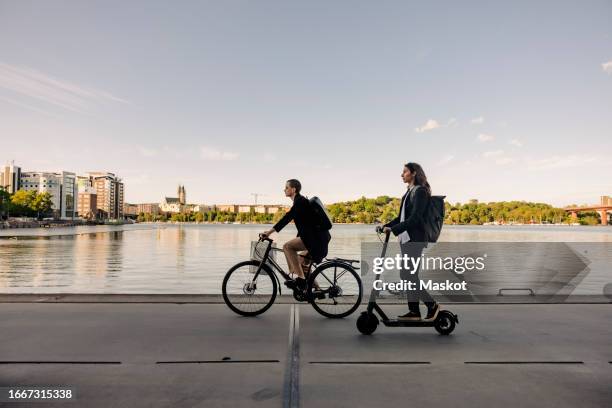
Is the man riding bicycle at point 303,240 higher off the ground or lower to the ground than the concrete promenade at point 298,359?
higher

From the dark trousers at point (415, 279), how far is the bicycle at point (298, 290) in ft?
3.38

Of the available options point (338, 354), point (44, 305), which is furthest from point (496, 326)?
point (44, 305)

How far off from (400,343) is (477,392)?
5.26 ft

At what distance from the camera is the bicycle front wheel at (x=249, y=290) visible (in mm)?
7062

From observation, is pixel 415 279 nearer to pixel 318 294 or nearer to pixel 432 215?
pixel 432 215

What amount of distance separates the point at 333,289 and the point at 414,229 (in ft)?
5.50

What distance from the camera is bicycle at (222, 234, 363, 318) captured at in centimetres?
693

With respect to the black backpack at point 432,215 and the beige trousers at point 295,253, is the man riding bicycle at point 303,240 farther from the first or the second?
the black backpack at point 432,215

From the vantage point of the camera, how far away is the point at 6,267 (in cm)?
1830

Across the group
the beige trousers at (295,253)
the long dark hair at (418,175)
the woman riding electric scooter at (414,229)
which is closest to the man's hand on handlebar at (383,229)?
the woman riding electric scooter at (414,229)

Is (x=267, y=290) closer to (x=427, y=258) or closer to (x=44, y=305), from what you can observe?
(x=427, y=258)

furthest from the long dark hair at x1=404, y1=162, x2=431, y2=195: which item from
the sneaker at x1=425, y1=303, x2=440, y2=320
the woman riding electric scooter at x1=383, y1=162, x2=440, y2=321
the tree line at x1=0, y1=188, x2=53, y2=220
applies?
the tree line at x1=0, y1=188, x2=53, y2=220

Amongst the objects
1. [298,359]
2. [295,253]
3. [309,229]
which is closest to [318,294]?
[295,253]

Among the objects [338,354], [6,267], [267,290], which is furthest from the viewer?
[6,267]
